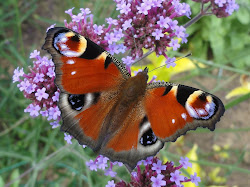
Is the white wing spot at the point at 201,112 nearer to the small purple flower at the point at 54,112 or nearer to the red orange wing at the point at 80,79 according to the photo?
the red orange wing at the point at 80,79

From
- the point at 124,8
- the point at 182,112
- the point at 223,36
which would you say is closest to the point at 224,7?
the point at 124,8

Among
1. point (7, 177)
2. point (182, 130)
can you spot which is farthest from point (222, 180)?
point (7, 177)

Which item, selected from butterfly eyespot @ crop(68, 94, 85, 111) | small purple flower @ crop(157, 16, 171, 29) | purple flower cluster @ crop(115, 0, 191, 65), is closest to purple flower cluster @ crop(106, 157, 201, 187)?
butterfly eyespot @ crop(68, 94, 85, 111)

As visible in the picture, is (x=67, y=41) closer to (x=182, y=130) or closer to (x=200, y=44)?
(x=182, y=130)

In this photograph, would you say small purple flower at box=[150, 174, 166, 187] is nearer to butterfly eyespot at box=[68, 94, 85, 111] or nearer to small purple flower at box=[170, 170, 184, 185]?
small purple flower at box=[170, 170, 184, 185]

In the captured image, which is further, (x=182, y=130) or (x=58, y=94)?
(x=58, y=94)

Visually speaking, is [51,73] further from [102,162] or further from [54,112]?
[102,162]

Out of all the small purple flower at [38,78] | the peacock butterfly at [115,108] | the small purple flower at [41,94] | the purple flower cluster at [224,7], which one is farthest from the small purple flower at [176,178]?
the purple flower cluster at [224,7]
